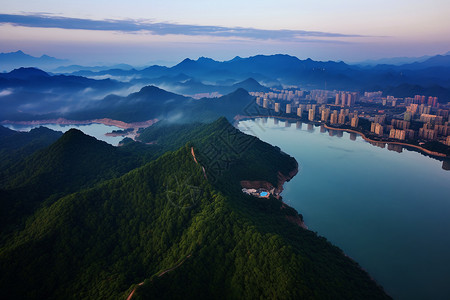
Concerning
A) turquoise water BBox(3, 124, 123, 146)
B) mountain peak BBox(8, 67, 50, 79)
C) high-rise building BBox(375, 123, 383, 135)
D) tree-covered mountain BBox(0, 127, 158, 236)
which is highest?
mountain peak BBox(8, 67, 50, 79)

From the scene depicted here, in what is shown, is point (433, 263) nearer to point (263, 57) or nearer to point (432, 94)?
point (432, 94)

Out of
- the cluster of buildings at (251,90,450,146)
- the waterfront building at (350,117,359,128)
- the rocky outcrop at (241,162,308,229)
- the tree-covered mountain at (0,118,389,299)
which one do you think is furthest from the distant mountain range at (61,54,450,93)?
the tree-covered mountain at (0,118,389,299)

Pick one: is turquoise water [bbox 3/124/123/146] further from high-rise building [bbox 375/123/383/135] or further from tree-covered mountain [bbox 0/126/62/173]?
high-rise building [bbox 375/123/383/135]

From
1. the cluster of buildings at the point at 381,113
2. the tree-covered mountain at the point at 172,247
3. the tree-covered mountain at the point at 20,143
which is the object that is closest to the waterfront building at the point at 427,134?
the cluster of buildings at the point at 381,113

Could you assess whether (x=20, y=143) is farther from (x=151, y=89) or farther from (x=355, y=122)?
(x=355, y=122)

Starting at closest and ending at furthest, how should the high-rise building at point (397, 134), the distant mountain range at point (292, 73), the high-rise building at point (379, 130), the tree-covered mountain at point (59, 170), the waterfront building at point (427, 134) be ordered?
the tree-covered mountain at point (59, 170), the waterfront building at point (427, 134), the high-rise building at point (397, 134), the high-rise building at point (379, 130), the distant mountain range at point (292, 73)

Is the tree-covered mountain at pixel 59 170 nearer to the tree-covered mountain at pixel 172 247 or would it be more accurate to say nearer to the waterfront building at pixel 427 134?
the tree-covered mountain at pixel 172 247
